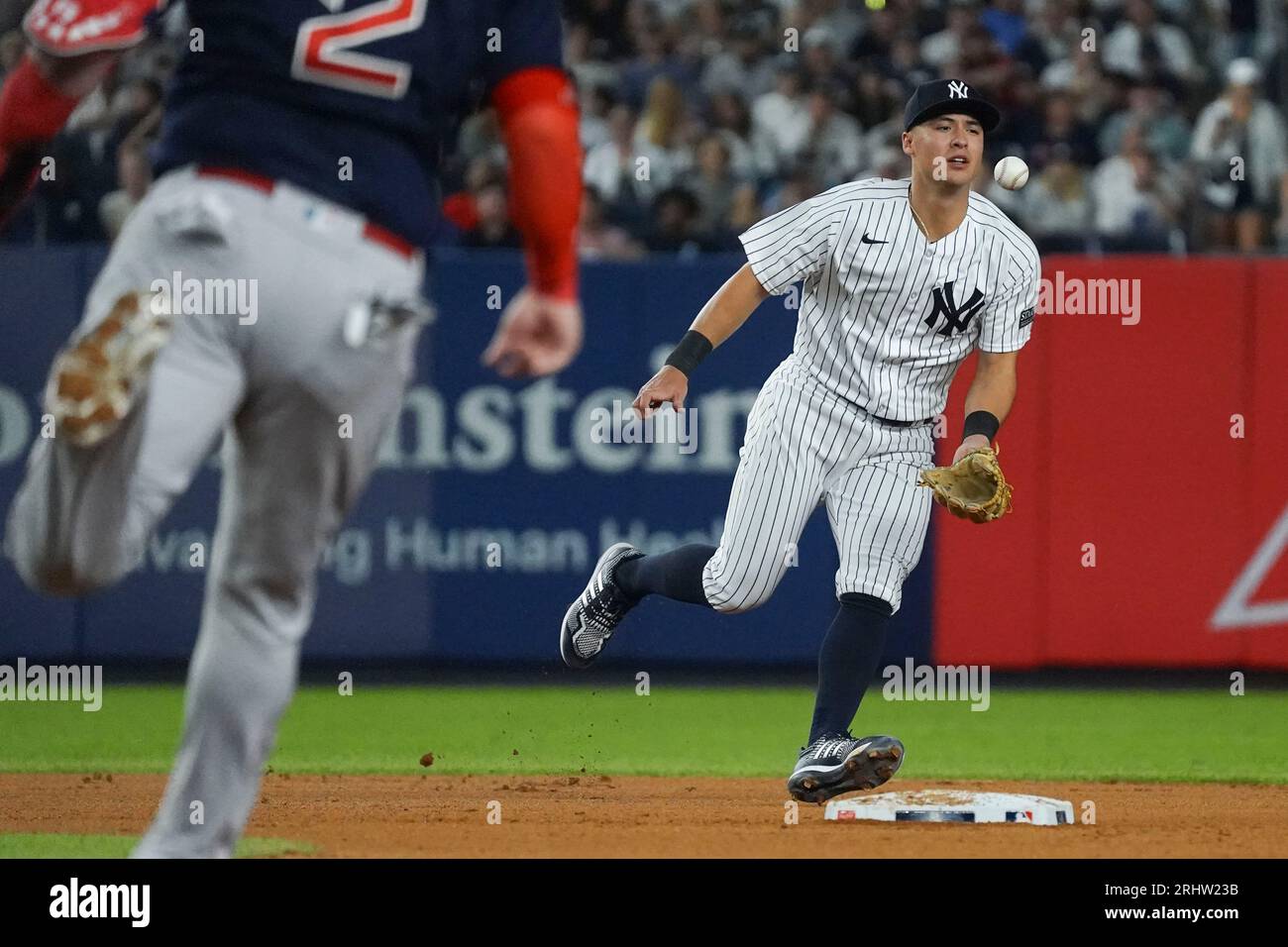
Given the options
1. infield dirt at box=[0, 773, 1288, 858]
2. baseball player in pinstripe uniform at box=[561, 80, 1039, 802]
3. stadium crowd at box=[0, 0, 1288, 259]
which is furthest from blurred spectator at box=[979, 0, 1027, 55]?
baseball player in pinstripe uniform at box=[561, 80, 1039, 802]

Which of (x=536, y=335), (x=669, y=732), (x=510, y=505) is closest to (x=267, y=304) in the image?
(x=536, y=335)

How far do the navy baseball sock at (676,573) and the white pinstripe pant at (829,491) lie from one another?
0.19 metres

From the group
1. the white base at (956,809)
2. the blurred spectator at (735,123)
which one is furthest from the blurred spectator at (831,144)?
the white base at (956,809)

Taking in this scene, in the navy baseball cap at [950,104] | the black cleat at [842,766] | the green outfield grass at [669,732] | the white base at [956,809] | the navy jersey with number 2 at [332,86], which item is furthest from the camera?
the green outfield grass at [669,732]

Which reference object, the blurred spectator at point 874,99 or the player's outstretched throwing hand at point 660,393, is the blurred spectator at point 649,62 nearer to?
the blurred spectator at point 874,99

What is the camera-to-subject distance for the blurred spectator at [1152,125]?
38.5 ft

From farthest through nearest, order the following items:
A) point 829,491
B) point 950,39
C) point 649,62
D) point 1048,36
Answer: point 1048,36, point 950,39, point 649,62, point 829,491

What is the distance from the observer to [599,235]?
11.0m

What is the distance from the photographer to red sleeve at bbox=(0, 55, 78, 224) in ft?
11.5

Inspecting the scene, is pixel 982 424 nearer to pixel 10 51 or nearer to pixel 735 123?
pixel 735 123

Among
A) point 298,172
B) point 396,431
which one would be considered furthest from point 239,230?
point 396,431

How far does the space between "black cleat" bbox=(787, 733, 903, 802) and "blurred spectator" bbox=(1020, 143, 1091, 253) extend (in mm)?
6179

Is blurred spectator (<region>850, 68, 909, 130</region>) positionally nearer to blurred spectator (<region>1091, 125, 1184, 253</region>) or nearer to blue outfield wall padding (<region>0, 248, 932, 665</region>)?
blurred spectator (<region>1091, 125, 1184, 253</region>)

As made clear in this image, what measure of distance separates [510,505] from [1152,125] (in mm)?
4632
